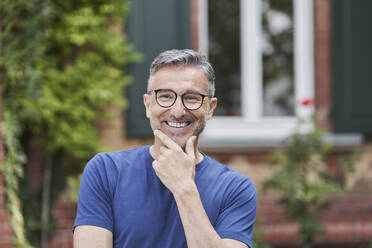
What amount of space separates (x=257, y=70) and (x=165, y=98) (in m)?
3.43

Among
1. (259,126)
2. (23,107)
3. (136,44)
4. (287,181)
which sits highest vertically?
(136,44)

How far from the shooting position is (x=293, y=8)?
529 cm

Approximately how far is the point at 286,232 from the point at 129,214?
321 centimetres

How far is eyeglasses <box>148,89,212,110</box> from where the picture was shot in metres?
1.89

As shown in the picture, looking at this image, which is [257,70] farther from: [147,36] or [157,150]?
[157,150]

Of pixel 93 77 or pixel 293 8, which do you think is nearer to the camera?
pixel 93 77

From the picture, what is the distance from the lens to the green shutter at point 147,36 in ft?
15.4

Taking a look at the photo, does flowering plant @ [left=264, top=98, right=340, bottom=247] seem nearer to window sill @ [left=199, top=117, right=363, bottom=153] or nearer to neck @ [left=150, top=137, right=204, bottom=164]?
window sill @ [left=199, top=117, right=363, bottom=153]

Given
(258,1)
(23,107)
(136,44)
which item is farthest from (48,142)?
(258,1)


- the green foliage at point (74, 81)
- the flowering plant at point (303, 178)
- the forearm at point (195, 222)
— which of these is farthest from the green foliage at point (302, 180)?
the forearm at point (195, 222)

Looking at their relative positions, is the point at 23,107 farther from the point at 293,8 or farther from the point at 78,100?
the point at 293,8

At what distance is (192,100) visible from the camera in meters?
1.91

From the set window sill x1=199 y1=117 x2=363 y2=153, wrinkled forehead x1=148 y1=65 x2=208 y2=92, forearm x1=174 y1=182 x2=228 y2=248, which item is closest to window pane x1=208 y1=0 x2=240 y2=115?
window sill x1=199 y1=117 x2=363 y2=153

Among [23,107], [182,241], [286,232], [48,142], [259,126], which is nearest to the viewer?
[182,241]
